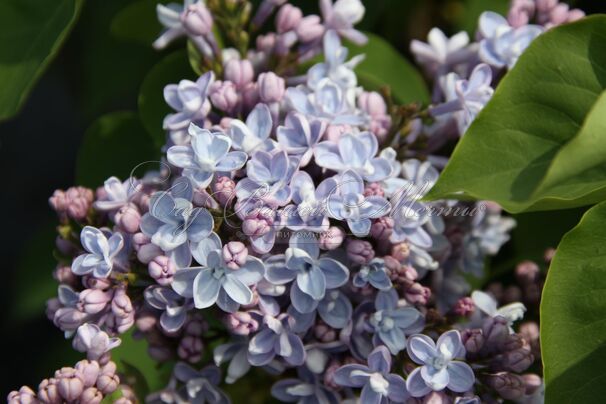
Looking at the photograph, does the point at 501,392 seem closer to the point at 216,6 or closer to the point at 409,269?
the point at 409,269

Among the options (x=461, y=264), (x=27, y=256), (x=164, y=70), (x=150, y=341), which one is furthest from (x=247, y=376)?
(x=27, y=256)

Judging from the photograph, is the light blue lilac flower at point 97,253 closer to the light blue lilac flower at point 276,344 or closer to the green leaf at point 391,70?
the light blue lilac flower at point 276,344

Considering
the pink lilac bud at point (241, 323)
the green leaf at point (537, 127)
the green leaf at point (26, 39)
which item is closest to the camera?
the green leaf at point (537, 127)

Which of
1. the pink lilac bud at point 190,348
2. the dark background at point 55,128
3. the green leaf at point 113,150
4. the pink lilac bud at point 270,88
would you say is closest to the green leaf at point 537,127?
the pink lilac bud at point 270,88

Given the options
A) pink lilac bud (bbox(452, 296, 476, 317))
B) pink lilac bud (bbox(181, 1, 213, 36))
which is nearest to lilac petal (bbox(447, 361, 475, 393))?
pink lilac bud (bbox(452, 296, 476, 317))

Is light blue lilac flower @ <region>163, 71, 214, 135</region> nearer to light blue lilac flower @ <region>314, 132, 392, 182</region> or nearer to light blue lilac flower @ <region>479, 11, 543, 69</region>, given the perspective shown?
light blue lilac flower @ <region>314, 132, 392, 182</region>

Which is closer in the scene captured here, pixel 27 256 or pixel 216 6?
pixel 216 6
